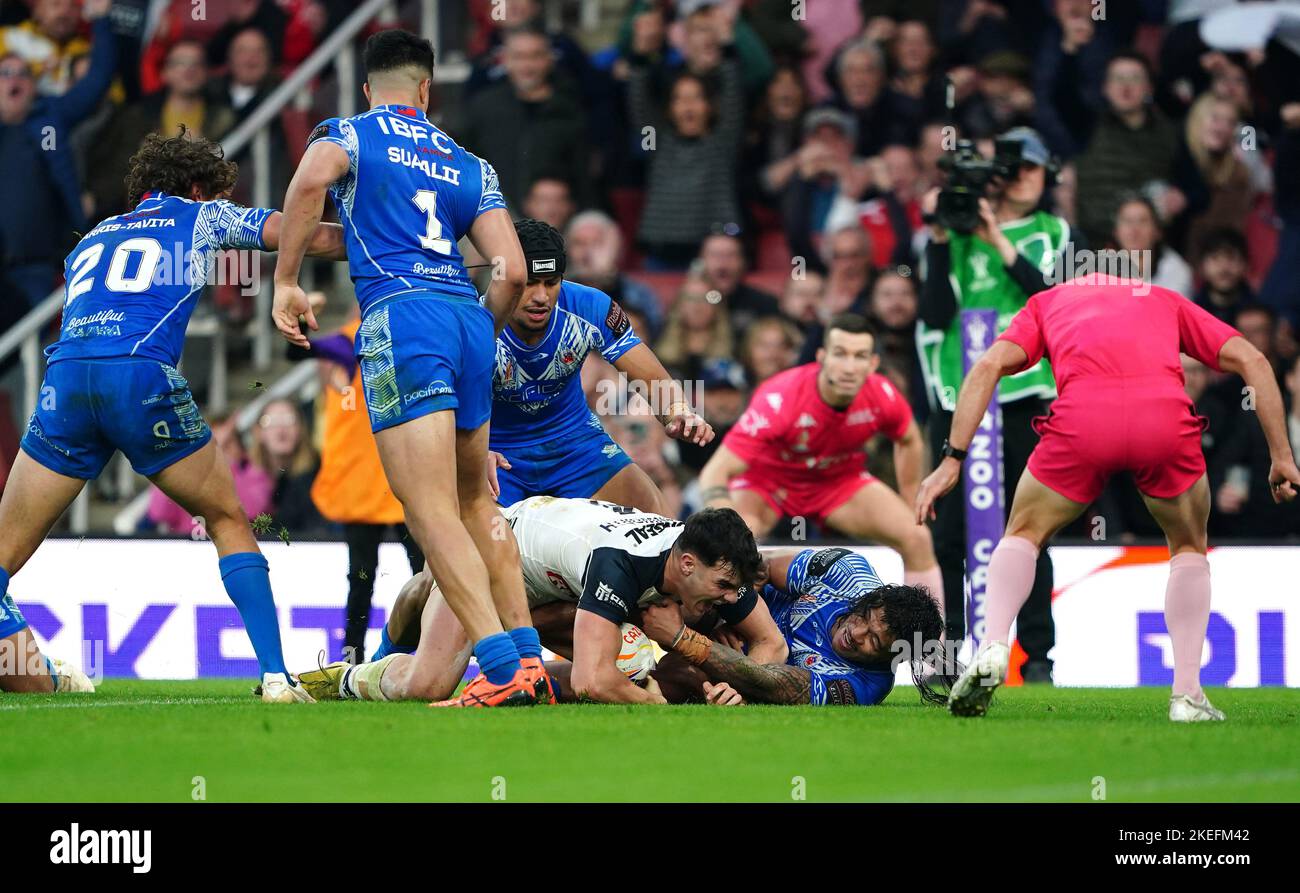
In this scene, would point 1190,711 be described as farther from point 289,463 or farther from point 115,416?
point 289,463

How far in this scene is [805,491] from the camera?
11031mm

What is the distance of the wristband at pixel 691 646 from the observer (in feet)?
24.6

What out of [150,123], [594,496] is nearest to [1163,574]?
[594,496]

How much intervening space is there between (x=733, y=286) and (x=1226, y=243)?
3409 millimetres

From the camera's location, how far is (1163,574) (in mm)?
11109

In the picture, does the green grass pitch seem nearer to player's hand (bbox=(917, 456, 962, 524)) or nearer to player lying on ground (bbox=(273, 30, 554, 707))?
player lying on ground (bbox=(273, 30, 554, 707))

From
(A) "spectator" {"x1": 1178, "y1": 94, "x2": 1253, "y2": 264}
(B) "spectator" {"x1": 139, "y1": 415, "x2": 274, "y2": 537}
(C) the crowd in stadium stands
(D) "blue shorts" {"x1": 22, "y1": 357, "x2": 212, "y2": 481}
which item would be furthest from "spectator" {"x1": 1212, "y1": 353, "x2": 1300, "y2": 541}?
(D) "blue shorts" {"x1": 22, "y1": 357, "x2": 212, "y2": 481}

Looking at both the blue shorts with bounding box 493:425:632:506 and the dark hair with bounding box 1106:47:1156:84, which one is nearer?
the blue shorts with bounding box 493:425:632:506

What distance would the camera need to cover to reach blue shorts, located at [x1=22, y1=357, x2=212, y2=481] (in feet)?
23.9

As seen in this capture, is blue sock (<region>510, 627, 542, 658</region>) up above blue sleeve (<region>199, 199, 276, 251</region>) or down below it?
below

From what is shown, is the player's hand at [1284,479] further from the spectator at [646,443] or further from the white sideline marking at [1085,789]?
the spectator at [646,443]

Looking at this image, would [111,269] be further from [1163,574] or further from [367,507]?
[1163,574]

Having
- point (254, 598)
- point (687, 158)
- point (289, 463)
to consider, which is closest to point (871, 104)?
point (687, 158)

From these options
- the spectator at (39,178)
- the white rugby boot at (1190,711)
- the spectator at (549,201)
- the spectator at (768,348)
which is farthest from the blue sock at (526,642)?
the spectator at (39,178)
